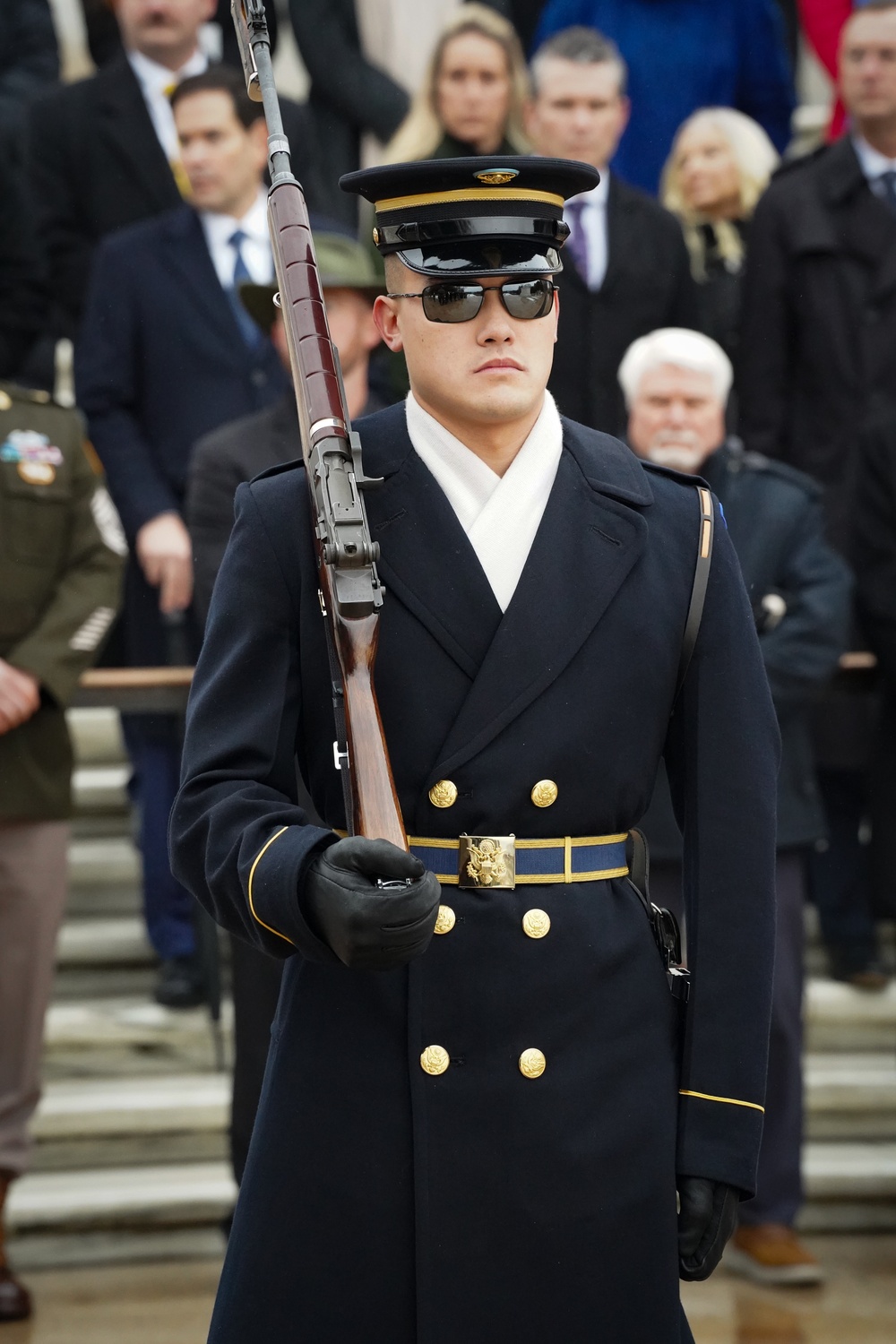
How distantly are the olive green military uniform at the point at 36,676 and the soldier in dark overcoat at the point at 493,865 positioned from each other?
2497mm

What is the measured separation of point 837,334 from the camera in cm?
641

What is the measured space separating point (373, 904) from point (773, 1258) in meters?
3.35


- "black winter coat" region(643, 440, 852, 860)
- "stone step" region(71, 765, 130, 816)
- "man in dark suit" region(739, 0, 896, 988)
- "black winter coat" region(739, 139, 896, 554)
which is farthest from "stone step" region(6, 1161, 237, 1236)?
"black winter coat" region(739, 139, 896, 554)

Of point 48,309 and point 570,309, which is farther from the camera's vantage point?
point 48,309

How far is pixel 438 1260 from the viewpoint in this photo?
8.87ft

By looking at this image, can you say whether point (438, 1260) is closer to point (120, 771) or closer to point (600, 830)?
point (600, 830)

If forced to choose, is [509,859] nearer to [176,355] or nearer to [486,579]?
[486,579]

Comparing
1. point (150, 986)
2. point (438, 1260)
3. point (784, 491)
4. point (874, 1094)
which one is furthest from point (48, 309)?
point (438, 1260)

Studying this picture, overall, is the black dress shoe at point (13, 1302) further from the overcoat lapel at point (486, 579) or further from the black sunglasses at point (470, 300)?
the black sunglasses at point (470, 300)

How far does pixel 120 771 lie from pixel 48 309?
1.58m

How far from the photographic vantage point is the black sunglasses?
276cm

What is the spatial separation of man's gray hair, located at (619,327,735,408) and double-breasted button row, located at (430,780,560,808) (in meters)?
2.77

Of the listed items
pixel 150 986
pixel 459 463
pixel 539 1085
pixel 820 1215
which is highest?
pixel 459 463

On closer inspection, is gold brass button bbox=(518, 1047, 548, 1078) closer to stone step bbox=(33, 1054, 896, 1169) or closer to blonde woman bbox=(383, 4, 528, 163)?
stone step bbox=(33, 1054, 896, 1169)
